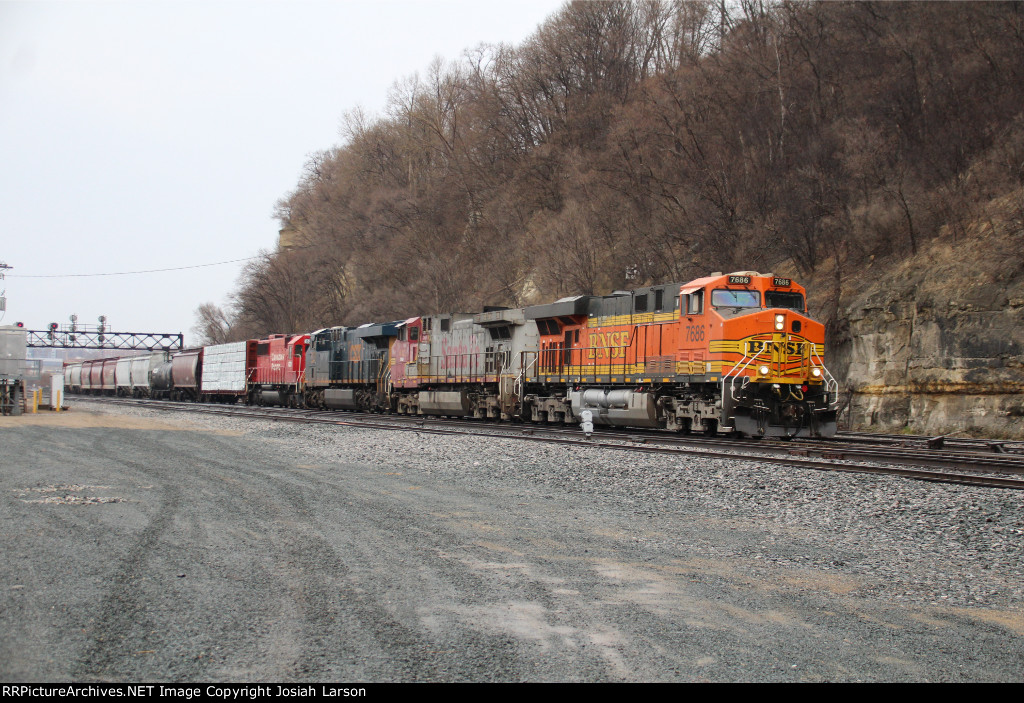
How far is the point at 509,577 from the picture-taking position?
6.45 meters

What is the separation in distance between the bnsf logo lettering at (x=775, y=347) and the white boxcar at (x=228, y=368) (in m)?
34.7

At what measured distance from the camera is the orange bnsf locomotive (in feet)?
58.0

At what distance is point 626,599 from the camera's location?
5.89m

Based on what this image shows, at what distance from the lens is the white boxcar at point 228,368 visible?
47.4 m

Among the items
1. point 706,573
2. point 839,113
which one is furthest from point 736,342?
point 839,113

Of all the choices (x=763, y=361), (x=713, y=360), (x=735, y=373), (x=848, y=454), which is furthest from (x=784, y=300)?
(x=848, y=454)

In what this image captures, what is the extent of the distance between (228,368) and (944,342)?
38.3 metres

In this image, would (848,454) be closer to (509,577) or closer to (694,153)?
(509,577)

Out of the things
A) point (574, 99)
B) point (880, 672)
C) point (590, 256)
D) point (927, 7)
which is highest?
point (574, 99)

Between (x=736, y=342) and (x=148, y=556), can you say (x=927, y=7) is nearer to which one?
(x=736, y=342)

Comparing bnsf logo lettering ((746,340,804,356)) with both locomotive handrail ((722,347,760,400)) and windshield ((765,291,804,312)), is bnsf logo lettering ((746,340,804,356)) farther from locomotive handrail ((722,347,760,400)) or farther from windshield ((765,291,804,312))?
windshield ((765,291,804,312))

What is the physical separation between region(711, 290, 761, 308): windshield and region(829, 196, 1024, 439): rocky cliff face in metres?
7.60

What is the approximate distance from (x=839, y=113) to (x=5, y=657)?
3263 centimetres

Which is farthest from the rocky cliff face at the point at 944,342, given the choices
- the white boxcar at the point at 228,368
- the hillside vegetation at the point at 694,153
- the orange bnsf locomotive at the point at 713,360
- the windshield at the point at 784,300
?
the white boxcar at the point at 228,368
